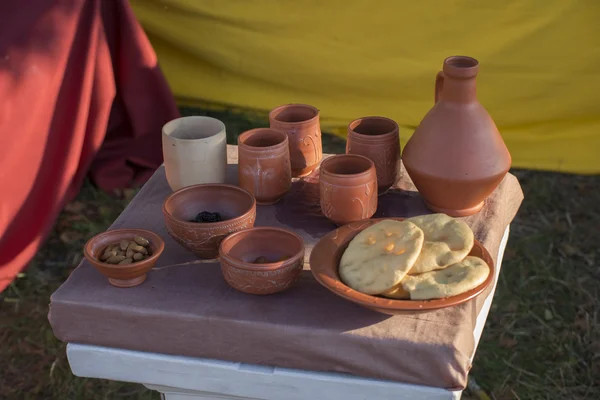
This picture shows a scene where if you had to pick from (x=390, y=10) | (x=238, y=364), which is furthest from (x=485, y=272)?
(x=390, y=10)

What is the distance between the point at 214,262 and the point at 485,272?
1.44 ft

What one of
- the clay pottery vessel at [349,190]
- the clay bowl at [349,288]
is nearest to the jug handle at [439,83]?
the clay pottery vessel at [349,190]

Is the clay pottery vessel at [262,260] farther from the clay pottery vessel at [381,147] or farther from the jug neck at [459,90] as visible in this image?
the jug neck at [459,90]

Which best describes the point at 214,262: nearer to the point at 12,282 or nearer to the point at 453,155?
the point at 453,155

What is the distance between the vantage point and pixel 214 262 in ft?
4.00

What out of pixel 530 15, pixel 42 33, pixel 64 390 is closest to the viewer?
pixel 64 390

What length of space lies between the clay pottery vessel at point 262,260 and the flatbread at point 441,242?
7.2 inches

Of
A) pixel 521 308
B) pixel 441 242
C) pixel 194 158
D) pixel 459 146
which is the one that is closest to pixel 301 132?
pixel 194 158

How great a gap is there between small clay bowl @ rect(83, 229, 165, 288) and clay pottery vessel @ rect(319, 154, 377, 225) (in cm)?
29

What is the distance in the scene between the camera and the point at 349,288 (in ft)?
3.42

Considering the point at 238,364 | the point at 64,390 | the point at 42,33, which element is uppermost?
the point at 42,33

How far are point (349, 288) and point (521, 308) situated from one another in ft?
3.55

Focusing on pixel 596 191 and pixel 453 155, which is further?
pixel 596 191

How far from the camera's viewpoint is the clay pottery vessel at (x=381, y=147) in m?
1.34
